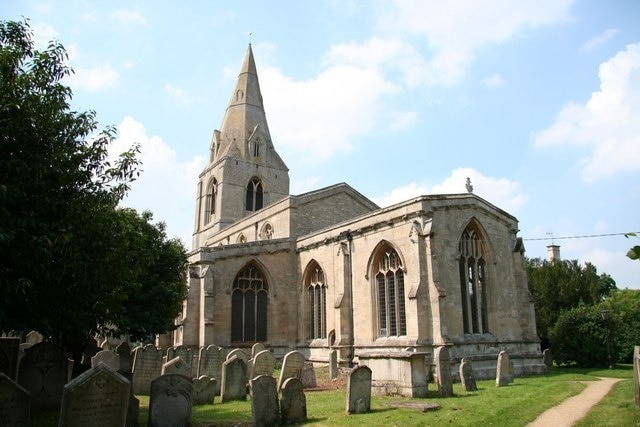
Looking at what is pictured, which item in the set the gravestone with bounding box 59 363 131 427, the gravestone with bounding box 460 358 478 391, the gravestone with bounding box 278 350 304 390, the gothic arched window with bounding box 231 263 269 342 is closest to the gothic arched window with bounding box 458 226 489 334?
the gravestone with bounding box 460 358 478 391

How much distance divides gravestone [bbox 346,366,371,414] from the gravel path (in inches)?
143

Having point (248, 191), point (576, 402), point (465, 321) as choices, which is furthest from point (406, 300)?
point (248, 191)

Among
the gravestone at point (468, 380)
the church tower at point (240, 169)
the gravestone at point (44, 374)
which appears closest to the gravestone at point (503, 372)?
the gravestone at point (468, 380)

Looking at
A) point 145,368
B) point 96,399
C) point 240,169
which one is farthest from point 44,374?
point 240,169

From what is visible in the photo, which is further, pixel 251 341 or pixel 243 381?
pixel 251 341

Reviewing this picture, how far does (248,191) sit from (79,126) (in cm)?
3259

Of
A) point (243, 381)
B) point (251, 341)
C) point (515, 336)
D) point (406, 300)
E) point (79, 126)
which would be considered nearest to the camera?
point (79, 126)

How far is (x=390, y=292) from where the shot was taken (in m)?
21.6

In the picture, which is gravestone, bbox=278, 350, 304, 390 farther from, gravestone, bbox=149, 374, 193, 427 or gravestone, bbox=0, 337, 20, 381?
gravestone, bbox=0, 337, 20, 381

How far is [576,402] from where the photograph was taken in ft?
42.4

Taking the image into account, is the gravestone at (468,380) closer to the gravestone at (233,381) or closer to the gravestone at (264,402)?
the gravestone at (233,381)

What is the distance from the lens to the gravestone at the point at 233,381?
13.9 m

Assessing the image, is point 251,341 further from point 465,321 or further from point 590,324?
point 590,324

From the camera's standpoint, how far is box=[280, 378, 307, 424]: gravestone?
35.3ft
